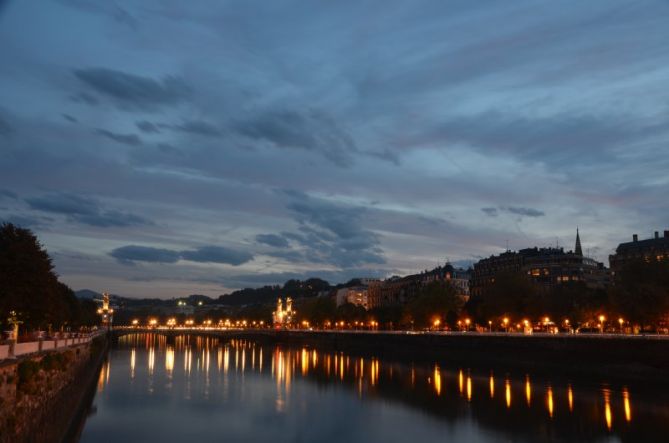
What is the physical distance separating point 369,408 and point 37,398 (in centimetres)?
2920

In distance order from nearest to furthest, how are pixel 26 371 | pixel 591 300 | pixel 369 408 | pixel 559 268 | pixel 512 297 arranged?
pixel 26 371 < pixel 369 408 < pixel 591 300 < pixel 512 297 < pixel 559 268

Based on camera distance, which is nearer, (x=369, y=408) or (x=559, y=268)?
(x=369, y=408)

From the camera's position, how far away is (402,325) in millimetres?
163750

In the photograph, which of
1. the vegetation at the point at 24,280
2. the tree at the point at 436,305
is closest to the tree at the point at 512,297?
the tree at the point at 436,305

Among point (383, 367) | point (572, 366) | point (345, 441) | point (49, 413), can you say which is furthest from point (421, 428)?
point (383, 367)

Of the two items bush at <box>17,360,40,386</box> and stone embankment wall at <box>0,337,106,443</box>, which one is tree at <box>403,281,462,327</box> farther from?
bush at <box>17,360,40,386</box>

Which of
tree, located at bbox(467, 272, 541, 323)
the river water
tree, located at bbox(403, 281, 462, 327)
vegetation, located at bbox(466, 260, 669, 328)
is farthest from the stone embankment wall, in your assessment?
tree, located at bbox(403, 281, 462, 327)

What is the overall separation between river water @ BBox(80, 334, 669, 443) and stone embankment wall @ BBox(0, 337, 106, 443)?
3.14 m

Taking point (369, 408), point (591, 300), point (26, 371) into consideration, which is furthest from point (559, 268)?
point (26, 371)

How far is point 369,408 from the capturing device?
52062 mm

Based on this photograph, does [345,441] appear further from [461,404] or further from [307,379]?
[307,379]

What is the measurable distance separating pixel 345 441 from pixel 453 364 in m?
54.5

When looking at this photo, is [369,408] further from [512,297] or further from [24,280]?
[512,297]

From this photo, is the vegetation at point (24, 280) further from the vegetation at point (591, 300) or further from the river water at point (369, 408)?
the vegetation at point (591, 300)
